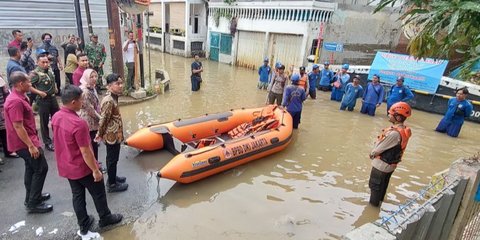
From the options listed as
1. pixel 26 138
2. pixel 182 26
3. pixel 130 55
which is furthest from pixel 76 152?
pixel 182 26

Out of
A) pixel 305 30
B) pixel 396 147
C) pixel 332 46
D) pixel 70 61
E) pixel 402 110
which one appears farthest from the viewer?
pixel 332 46

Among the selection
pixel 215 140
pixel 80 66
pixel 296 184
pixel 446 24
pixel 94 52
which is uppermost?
pixel 446 24

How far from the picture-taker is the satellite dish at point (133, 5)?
7.52 m

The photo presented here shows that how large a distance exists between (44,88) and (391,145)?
196 inches

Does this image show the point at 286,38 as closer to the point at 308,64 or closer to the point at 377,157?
the point at 308,64

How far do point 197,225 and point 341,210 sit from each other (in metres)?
2.08

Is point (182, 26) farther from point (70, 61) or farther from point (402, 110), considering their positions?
point (402, 110)

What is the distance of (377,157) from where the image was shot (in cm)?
421

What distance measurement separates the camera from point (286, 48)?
15.4 m

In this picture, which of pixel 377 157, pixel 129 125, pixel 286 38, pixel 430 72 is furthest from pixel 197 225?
pixel 286 38

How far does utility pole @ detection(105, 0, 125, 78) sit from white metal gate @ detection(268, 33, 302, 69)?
29.5 feet

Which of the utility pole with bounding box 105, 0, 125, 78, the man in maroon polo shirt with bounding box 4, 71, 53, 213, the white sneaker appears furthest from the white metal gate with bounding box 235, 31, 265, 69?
the white sneaker

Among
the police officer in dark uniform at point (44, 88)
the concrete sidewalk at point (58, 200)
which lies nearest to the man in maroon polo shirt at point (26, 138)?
the concrete sidewalk at point (58, 200)

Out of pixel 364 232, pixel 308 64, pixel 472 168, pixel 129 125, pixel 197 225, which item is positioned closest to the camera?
pixel 364 232
